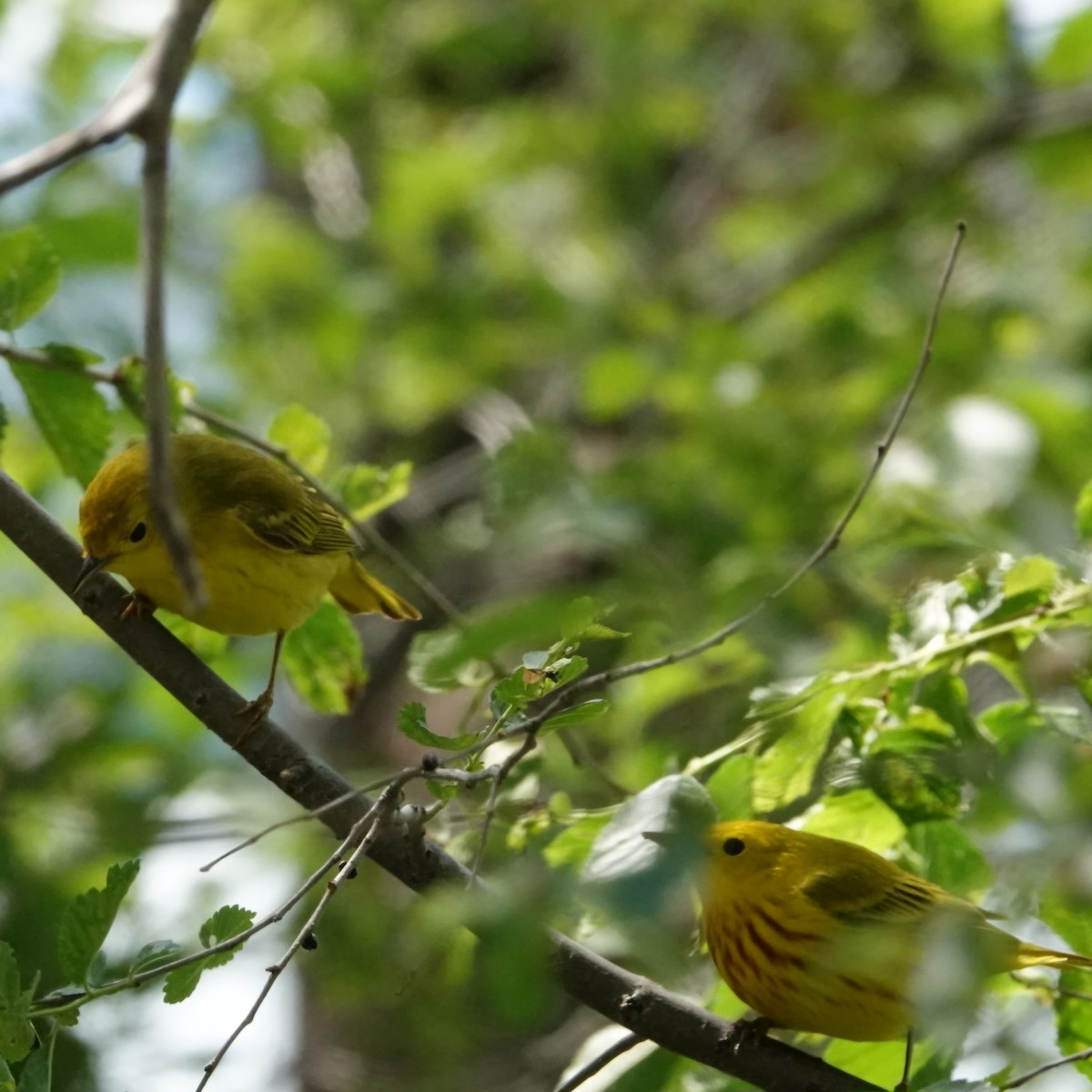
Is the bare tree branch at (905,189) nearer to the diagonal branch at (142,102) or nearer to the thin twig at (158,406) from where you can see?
the diagonal branch at (142,102)

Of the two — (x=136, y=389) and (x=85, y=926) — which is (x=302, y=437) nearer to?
(x=136, y=389)

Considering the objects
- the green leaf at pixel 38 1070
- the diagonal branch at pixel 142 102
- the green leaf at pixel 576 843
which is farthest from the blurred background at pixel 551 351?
the diagonal branch at pixel 142 102

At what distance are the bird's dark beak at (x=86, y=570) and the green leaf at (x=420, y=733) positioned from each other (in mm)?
689

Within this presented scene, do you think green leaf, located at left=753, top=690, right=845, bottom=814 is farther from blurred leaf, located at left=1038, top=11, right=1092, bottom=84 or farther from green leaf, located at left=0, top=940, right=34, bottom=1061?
blurred leaf, located at left=1038, top=11, right=1092, bottom=84

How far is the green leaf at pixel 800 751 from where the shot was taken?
6.66 ft

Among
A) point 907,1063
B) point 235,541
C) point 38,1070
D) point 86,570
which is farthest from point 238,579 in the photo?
point 907,1063

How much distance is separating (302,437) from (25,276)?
2.04 ft

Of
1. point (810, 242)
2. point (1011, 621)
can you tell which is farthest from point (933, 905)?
point (810, 242)

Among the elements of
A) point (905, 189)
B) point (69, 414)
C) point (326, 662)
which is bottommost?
point (905, 189)

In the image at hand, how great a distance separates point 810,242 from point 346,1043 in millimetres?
3812

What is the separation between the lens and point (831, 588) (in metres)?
3.67

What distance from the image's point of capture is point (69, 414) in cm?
226

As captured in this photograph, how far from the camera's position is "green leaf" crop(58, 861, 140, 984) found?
1.62 metres

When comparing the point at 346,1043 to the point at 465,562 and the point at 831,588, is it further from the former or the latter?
the point at 831,588
